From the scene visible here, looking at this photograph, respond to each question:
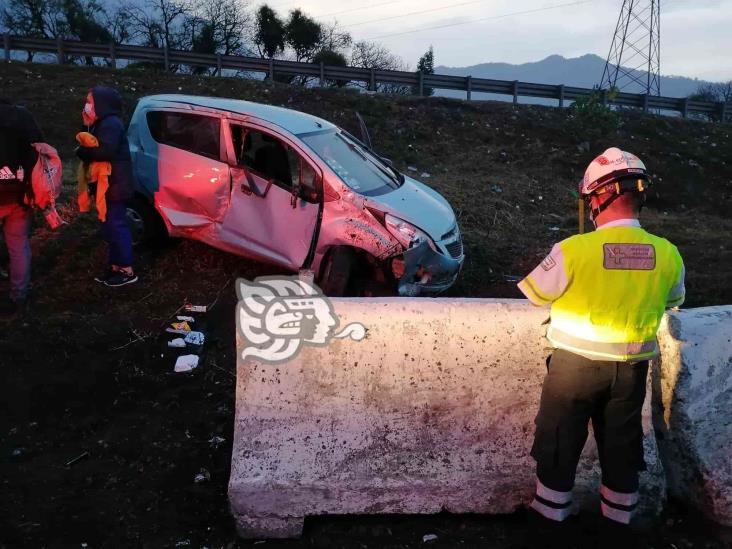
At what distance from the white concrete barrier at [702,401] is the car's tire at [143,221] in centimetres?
522

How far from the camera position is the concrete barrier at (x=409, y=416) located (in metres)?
3.09

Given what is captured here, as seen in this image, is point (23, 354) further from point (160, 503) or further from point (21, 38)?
point (21, 38)

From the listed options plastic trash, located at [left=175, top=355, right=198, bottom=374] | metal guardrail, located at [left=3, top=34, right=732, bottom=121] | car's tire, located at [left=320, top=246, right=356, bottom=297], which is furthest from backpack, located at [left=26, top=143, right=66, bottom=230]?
metal guardrail, located at [left=3, top=34, right=732, bottom=121]

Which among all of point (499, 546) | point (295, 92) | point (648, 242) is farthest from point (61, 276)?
point (295, 92)

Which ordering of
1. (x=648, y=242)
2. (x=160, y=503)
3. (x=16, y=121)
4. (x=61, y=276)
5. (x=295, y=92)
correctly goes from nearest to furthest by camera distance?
(x=648, y=242), (x=160, y=503), (x=16, y=121), (x=61, y=276), (x=295, y=92)

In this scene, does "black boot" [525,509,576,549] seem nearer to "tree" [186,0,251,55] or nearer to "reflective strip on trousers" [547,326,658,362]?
"reflective strip on trousers" [547,326,658,362]

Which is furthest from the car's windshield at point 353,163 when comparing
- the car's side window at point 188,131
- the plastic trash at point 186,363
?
the plastic trash at point 186,363

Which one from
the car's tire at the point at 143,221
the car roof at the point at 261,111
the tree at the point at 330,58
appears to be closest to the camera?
the car roof at the point at 261,111

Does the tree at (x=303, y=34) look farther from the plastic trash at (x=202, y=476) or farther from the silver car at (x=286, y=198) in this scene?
the plastic trash at (x=202, y=476)

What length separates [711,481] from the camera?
3.09m

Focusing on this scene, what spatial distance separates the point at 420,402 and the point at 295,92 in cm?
1631

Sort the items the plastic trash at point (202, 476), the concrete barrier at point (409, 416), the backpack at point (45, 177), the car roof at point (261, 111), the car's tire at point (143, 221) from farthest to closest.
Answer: the car's tire at point (143, 221) → the car roof at point (261, 111) → the backpack at point (45, 177) → the plastic trash at point (202, 476) → the concrete barrier at point (409, 416)

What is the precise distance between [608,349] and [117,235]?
4.83m

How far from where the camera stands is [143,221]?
22.2 ft
